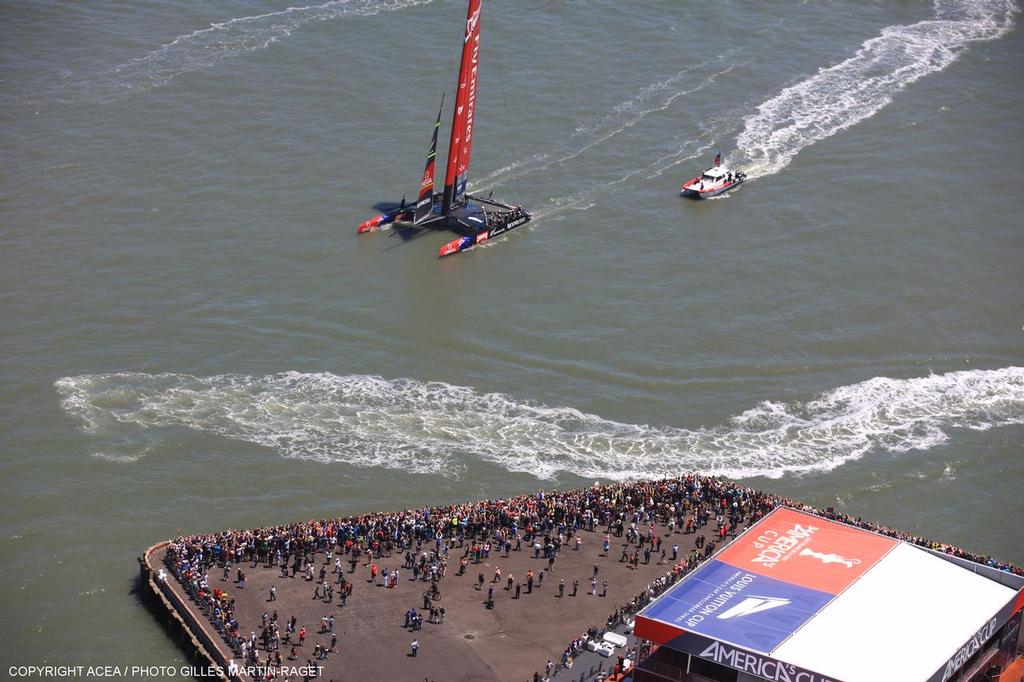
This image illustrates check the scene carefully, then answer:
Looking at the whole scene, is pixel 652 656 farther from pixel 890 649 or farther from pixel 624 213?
pixel 624 213

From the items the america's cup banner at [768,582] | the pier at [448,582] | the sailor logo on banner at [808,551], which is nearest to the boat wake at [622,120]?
the pier at [448,582]

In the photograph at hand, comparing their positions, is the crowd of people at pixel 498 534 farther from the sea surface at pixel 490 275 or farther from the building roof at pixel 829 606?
the building roof at pixel 829 606

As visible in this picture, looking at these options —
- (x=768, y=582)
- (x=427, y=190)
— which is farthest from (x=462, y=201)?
(x=768, y=582)

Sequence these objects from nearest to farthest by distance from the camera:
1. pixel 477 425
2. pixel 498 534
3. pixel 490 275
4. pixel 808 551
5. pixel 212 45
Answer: pixel 808 551
pixel 498 534
pixel 477 425
pixel 490 275
pixel 212 45

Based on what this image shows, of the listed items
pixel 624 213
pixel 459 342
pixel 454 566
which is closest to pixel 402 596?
pixel 454 566

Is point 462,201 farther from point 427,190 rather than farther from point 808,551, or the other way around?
point 808,551

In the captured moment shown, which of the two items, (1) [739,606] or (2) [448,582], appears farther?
(2) [448,582]

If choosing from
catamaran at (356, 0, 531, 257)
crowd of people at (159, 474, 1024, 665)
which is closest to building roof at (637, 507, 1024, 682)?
crowd of people at (159, 474, 1024, 665)
